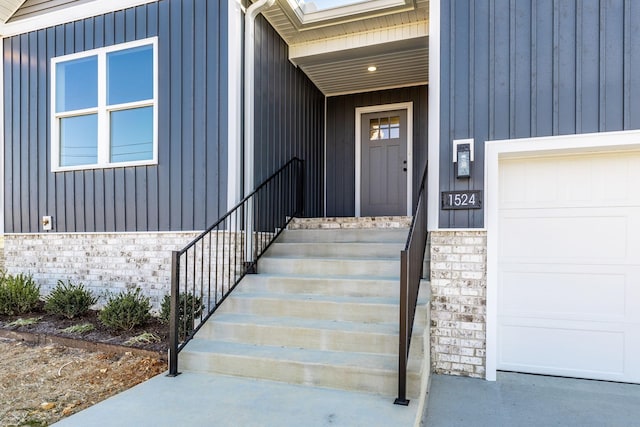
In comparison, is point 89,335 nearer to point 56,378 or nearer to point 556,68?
point 56,378

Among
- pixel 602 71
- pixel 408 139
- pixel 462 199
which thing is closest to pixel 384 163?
pixel 408 139

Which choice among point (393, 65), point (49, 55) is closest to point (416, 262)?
point (393, 65)

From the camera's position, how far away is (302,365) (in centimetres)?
284

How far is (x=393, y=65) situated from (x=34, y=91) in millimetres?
4923

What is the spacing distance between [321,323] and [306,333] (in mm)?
182

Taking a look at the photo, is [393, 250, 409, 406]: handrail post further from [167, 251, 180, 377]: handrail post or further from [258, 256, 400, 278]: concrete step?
[167, 251, 180, 377]: handrail post

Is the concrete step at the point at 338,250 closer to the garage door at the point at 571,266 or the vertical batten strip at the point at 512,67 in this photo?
the garage door at the point at 571,266

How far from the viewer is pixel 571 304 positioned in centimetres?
351

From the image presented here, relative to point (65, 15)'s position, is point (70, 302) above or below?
below

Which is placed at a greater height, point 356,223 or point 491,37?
point 491,37

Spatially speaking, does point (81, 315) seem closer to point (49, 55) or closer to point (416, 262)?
point (49, 55)

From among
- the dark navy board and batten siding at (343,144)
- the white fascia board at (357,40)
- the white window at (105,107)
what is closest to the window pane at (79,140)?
the white window at (105,107)

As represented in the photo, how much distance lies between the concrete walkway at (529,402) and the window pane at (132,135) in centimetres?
404

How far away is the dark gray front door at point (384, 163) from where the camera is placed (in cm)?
613
